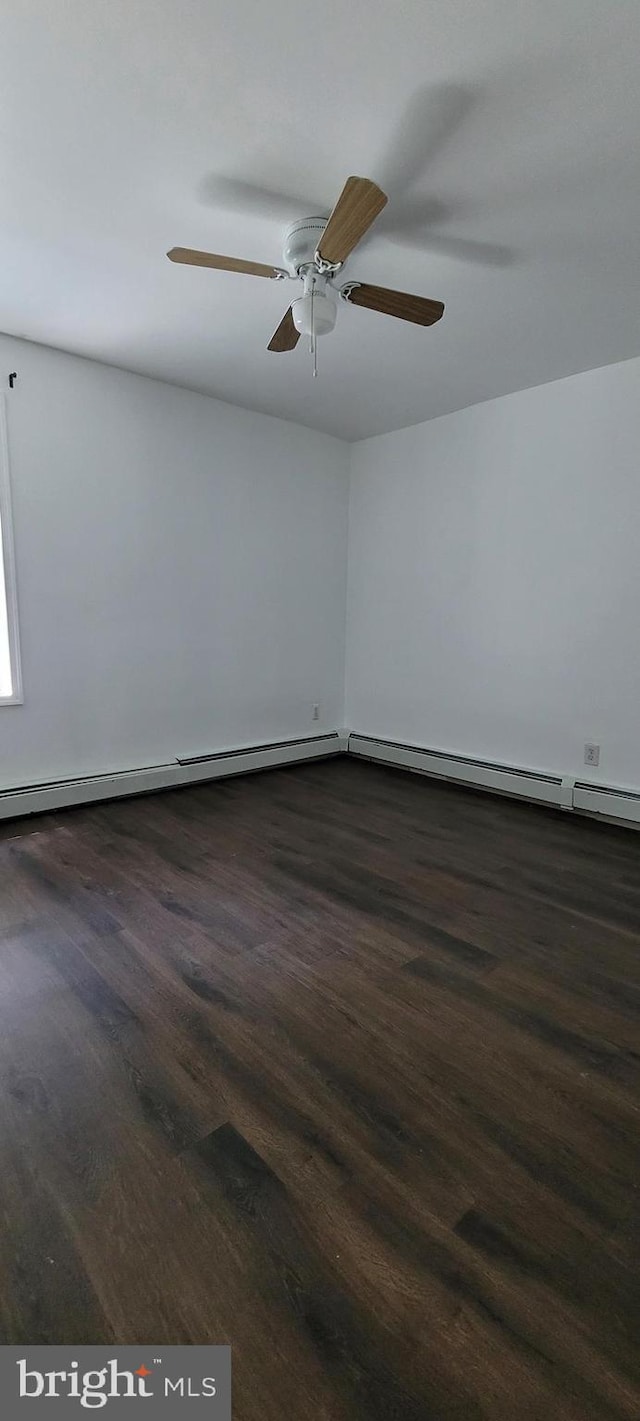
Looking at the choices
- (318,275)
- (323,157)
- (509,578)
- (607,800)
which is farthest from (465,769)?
(323,157)

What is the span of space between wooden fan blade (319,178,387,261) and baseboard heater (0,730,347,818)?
301 cm

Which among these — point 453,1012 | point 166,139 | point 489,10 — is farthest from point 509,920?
point 166,139

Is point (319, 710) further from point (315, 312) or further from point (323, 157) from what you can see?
point (323, 157)

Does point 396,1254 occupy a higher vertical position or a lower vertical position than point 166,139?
lower

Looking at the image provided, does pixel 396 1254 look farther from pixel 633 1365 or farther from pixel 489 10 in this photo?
pixel 489 10

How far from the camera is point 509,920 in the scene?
2.44 m

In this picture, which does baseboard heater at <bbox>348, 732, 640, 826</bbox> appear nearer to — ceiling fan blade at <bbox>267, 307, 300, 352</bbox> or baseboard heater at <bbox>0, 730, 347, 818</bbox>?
baseboard heater at <bbox>0, 730, 347, 818</bbox>

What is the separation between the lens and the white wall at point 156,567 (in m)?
3.51

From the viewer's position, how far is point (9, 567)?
134 inches

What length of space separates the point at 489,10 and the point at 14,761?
364 cm

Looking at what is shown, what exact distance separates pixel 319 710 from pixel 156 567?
1868 millimetres

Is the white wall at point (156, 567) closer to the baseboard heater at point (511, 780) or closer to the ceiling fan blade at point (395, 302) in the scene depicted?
the baseboard heater at point (511, 780)

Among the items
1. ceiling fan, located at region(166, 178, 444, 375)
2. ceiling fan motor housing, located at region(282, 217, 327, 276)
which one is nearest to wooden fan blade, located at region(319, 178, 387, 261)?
ceiling fan, located at region(166, 178, 444, 375)

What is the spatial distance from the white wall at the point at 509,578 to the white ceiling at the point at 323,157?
0.69 metres
